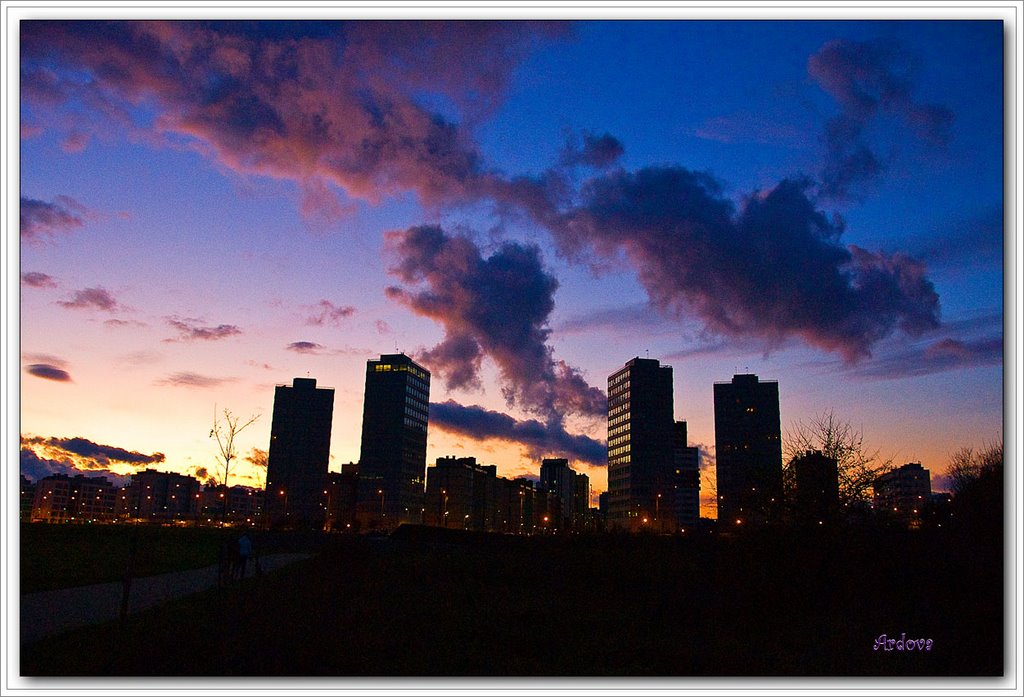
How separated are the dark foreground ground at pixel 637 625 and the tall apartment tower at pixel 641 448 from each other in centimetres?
16163

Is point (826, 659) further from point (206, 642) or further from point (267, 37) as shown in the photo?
point (267, 37)

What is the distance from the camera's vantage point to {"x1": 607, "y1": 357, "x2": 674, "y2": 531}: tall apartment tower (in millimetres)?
179875

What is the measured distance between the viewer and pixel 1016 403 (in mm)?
11070

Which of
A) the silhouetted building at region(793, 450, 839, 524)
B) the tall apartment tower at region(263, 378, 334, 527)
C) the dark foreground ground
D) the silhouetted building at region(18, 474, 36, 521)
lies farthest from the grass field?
the tall apartment tower at region(263, 378, 334, 527)

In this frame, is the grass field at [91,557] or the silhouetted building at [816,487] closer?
the silhouetted building at [816,487]

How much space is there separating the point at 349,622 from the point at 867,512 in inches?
527

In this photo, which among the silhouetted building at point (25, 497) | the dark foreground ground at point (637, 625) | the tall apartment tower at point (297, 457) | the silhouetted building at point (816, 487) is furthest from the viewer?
the tall apartment tower at point (297, 457)

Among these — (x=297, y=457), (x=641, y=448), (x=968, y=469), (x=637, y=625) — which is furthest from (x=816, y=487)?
(x=641, y=448)

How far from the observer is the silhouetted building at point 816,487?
54.9ft

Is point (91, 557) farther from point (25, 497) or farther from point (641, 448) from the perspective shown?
point (641, 448)

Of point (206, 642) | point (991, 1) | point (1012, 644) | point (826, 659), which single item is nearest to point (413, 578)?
point (206, 642)

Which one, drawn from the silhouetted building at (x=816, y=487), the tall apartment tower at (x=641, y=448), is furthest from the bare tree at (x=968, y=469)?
the tall apartment tower at (x=641, y=448)

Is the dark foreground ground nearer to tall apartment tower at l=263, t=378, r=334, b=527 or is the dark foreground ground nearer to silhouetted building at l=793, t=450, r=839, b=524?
silhouetted building at l=793, t=450, r=839, b=524

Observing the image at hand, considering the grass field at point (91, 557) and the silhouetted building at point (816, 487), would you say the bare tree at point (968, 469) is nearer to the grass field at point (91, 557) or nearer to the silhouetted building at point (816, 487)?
the silhouetted building at point (816, 487)
